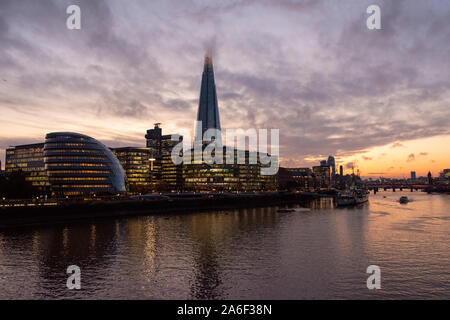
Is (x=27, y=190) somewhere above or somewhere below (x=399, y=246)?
above

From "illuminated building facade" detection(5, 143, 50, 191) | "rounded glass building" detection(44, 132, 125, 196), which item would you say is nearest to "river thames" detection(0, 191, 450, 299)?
"rounded glass building" detection(44, 132, 125, 196)

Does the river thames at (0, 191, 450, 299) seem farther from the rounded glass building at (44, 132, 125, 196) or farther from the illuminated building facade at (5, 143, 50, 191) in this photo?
the illuminated building facade at (5, 143, 50, 191)

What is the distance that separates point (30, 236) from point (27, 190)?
49.3m

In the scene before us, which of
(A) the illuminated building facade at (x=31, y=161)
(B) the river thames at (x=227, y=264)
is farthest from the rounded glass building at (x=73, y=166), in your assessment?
(B) the river thames at (x=227, y=264)

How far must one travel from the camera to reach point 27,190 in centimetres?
9638

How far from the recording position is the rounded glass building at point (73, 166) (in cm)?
12706

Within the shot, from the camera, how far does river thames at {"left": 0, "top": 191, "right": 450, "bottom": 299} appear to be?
25.9 metres

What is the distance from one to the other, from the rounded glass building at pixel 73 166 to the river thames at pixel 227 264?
7384 cm

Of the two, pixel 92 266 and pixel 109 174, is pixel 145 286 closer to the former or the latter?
pixel 92 266

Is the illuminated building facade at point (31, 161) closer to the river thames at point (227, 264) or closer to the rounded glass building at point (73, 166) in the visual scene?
the rounded glass building at point (73, 166)

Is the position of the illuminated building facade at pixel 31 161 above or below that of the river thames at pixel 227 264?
above

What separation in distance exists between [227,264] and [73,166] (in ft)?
356

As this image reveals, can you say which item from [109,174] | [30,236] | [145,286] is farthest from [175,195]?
[145,286]

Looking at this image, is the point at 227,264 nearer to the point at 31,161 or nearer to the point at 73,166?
the point at 73,166
